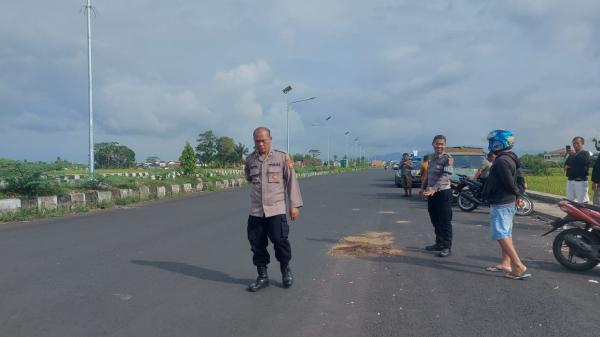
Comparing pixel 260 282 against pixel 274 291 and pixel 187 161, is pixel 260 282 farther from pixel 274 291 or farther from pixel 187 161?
pixel 187 161

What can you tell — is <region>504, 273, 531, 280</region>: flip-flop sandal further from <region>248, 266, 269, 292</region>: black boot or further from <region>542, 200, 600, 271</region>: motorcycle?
<region>248, 266, 269, 292</region>: black boot

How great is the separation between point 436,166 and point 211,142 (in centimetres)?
5927

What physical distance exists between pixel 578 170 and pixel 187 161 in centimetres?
1836

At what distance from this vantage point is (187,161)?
78.0ft

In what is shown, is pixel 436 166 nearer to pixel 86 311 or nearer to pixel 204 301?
pixel 204 301

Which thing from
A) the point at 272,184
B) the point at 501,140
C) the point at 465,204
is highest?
the point at 501,140

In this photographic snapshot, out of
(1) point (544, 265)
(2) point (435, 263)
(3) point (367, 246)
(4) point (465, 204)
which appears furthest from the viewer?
(4) point (465, 204)

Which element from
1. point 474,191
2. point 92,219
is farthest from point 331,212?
point 92,219

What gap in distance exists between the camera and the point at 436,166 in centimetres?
710

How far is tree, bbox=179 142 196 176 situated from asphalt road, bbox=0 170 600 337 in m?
14.9

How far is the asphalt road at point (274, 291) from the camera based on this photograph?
3.98m

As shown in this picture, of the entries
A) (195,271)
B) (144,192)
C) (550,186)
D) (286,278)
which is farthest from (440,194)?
(550,186)

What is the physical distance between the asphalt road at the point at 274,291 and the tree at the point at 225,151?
58.0m

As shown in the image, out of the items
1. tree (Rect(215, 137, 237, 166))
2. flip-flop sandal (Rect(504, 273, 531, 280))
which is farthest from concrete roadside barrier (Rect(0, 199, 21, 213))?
tree (Rect(215, 137, 237, 166))
